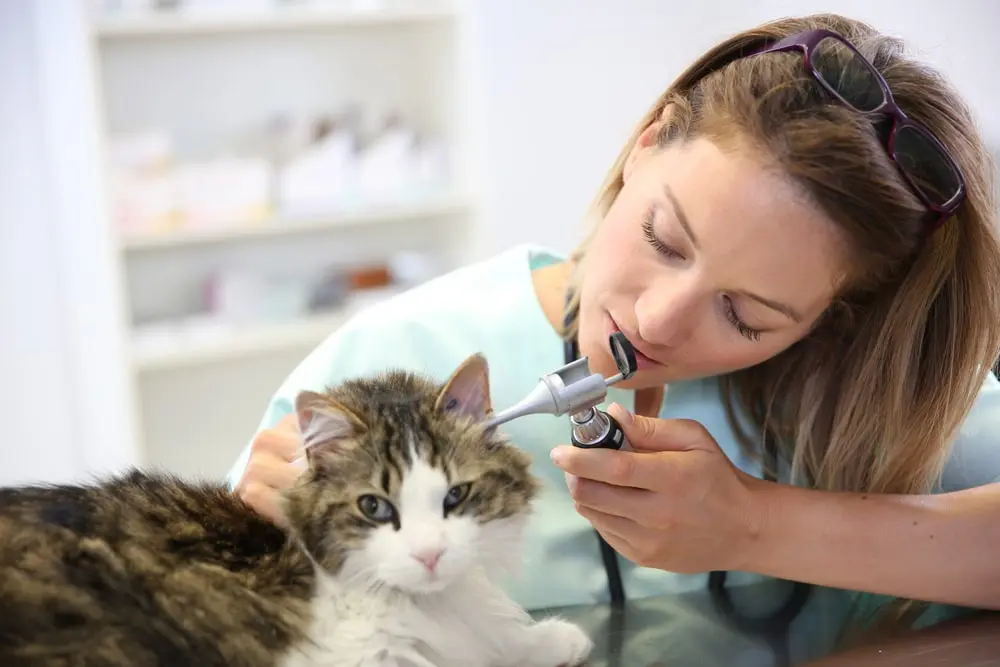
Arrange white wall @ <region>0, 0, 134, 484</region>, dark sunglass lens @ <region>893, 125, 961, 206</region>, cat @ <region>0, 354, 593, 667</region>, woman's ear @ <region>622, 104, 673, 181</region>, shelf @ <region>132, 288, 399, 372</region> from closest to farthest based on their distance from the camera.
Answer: cat @ <region>0, 354, 593, 667</region>
dark sunglass lens @ <region>893, 125, 961, 206</region>
woman's ear @ <region>622, 104, 673, 181</region>
white wall @ <region>0, 0, 134, 484</region>
shelf @ <region>132, 288, 399, 372</region>

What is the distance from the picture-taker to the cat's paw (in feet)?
3.20

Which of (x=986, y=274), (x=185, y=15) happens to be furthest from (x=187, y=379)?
(x=986, y=274)

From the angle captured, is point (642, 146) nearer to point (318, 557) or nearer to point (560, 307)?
point (560, 307)

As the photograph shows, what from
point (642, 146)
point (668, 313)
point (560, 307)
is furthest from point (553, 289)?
point (668, 313)

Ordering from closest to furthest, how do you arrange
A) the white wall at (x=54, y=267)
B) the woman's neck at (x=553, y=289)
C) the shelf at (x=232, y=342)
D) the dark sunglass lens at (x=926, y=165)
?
the dark sunglass lens at (x=926, y=165), the woman's neck at (x=553, y=289), the white wall at (x=54, y=267), the shelf at (x=232, y=342)

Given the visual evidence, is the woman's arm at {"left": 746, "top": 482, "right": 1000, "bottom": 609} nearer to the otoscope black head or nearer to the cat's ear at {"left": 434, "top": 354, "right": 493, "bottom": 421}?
the otoscope black head

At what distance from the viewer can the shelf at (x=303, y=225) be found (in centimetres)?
274

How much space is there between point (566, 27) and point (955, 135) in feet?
6.95

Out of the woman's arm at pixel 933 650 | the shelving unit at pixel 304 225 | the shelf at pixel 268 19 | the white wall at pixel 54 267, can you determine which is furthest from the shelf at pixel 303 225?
the woman's arm at pixel 933 650

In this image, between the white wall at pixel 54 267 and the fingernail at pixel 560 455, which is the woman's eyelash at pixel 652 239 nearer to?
the fingernail at pixel 560 455

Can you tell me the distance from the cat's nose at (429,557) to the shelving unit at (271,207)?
2046mm

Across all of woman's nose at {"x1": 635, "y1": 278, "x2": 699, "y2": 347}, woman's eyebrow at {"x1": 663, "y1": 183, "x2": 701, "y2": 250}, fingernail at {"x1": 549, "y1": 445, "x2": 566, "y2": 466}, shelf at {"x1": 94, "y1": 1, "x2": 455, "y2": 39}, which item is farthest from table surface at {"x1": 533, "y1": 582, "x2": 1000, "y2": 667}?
shelf at {"x1": 94, "y1": 1, "x2": 455, "y2": 39}

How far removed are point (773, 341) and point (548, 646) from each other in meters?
0.42

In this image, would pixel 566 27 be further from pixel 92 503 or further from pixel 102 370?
pixel 92 503
